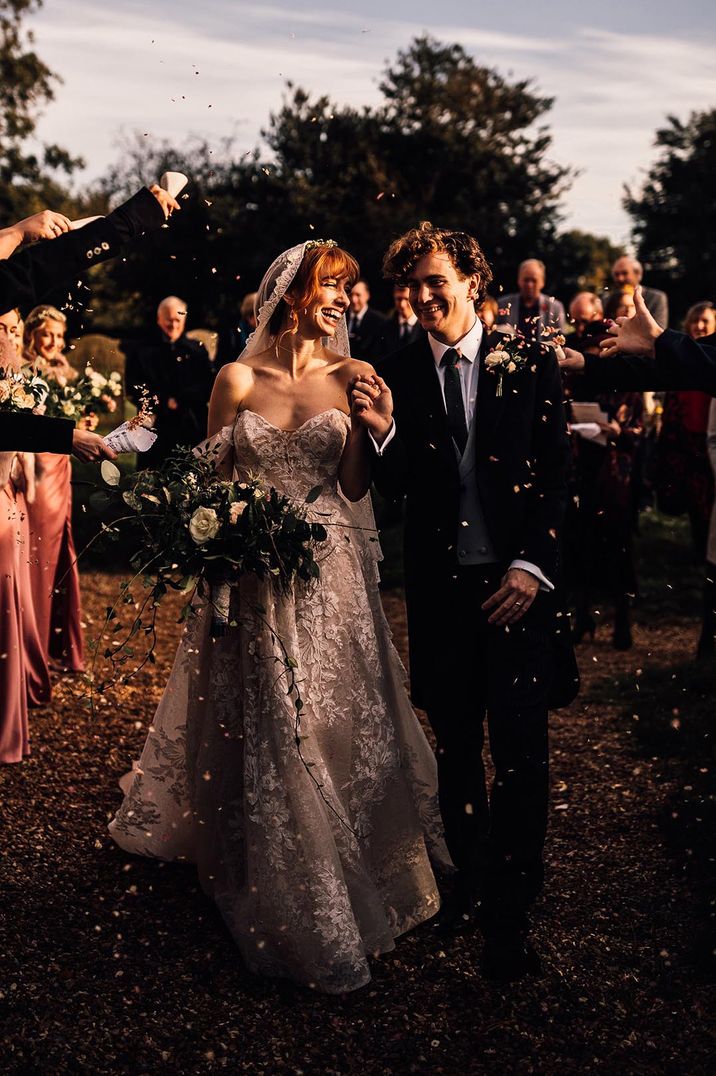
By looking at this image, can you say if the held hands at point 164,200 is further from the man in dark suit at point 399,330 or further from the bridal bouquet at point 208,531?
the man in dark suit at point 399,330

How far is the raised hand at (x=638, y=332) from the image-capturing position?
349cm

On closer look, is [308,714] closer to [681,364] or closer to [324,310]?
[324,310]

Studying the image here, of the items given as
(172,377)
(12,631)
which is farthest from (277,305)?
(172,377)

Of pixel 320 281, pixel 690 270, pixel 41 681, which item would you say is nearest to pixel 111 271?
pixel 690 270

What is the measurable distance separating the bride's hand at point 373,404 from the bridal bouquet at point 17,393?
2.66 m

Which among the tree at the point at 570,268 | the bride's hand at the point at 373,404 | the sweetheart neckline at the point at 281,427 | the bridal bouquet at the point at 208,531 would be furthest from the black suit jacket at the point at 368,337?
the tree at the point at 570,268

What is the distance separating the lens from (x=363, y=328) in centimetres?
1098

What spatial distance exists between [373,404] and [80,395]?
13.5 ft

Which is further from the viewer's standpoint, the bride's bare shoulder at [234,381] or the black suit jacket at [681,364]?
the bride's bare shoulder at [234,381]

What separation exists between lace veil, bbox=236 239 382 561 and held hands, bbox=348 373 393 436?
53cm

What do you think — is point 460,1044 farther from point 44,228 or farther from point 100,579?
point 100,579

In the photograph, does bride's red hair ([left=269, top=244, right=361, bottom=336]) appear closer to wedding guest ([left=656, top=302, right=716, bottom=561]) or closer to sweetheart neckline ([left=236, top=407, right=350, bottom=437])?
sweetheart neckline ([left=236, top=407, right=350, bottom=437])

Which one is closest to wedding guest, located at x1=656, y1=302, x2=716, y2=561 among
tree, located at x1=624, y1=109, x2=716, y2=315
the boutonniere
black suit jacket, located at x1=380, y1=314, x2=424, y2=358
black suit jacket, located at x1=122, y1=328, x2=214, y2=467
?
black suit jacket, located at x1=380, y1=314, x2=424, y2=358

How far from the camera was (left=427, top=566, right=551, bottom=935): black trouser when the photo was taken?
3.60 metres
